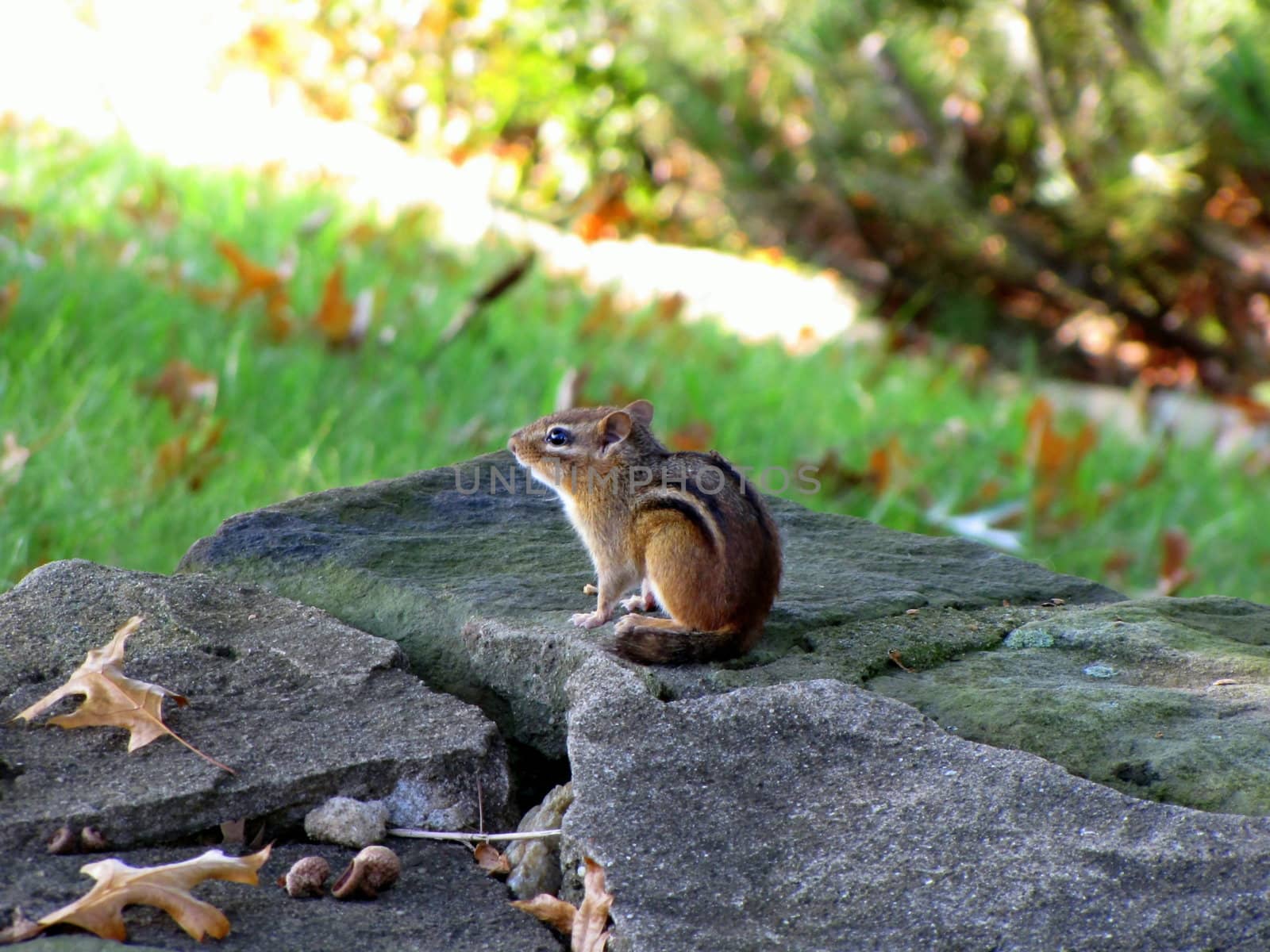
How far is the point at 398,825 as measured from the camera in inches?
89.0

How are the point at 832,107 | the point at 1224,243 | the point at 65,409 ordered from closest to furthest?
the point at 65,409 → the point at 1224,243 → the point at 832,107

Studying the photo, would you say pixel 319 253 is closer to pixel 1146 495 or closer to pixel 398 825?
pixel 1146 495

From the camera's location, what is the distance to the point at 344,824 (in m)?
2.16

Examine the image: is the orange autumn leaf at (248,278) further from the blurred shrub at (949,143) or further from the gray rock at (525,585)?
the blurred shrub at (949,143)

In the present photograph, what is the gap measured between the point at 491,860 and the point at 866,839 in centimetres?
64

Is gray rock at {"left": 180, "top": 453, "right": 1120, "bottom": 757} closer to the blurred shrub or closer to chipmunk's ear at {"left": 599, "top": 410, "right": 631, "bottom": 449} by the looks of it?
chipmunk's ear at {"left": 599, "top": 410, "right": 631, "bottom": 449}

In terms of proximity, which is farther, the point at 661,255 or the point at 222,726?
the point at 661,255

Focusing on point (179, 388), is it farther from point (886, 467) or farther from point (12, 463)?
point (886, 467)

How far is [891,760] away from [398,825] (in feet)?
2.72

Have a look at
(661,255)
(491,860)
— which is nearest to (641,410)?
(491,860)

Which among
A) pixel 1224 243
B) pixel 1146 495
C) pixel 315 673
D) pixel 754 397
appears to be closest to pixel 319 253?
pixel 754 397

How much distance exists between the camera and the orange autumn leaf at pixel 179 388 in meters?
4.67

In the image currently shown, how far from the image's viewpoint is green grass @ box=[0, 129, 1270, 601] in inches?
163

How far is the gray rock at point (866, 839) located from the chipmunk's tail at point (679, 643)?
192 mm
